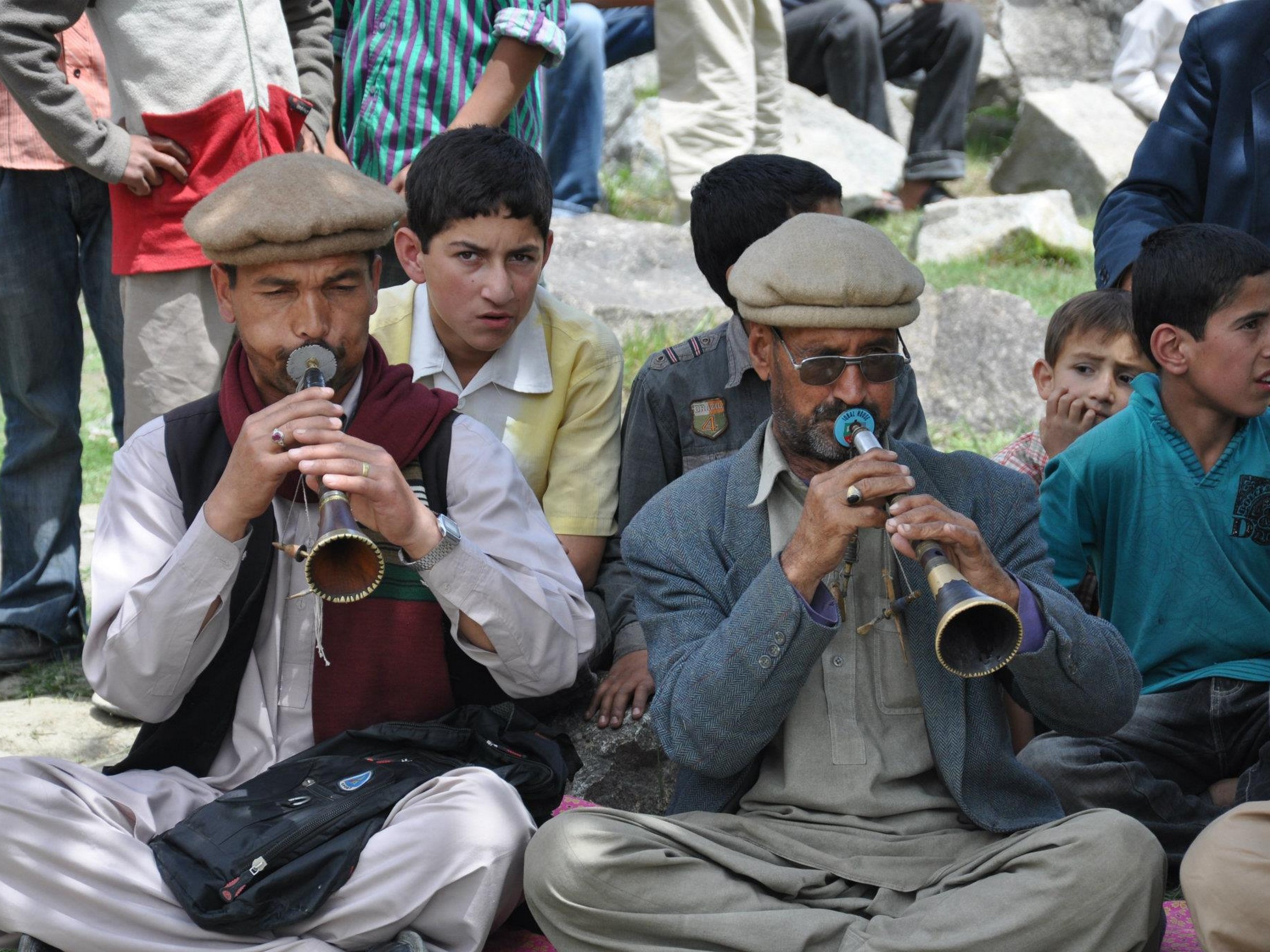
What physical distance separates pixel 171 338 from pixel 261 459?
1.75m

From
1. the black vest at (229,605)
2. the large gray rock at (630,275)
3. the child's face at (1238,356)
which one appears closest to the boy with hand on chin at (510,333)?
the black vest at (229,605)

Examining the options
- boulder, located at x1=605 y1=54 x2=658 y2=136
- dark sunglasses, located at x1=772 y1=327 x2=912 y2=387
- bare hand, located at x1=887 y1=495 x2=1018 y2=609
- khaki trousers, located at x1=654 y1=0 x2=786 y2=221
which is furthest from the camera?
boulder, located at x1=605 y1=54 x2=658 y2=136

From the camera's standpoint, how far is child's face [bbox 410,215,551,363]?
4.46m

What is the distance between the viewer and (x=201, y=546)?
11.1 ft

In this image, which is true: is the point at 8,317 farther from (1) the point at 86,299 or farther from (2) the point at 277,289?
(2) the point at 277,289

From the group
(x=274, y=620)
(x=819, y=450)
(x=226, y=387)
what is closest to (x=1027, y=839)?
(x=819, y=450)

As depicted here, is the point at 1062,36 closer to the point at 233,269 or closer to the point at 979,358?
the point at 979,358

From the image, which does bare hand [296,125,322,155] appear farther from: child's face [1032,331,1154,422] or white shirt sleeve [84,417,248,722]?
child's face [1032,331,1154,422]

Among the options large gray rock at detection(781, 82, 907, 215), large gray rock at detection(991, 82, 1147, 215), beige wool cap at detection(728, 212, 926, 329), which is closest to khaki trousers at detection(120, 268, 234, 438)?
beige wool cap at detection(728, 212, 926, 329)

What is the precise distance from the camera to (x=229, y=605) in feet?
11.7

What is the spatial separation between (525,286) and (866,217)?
23.4ft

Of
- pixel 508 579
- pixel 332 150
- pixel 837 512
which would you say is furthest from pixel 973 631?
pixel 332 150

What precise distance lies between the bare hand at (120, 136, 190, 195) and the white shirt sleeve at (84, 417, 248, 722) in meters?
1.37

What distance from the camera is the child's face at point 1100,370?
4.82m
